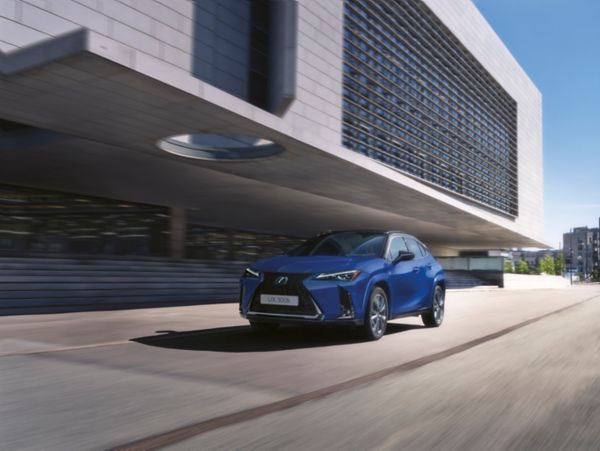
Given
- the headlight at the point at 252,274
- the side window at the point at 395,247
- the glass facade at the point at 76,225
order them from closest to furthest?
the headlight at the point at 252,274 → the side window at the point at 395,247 → the glass facade at the point at 76,225

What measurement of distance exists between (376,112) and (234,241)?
14224mm

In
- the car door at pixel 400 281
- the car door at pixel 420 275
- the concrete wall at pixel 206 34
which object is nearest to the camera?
the car door at pixel 400 281

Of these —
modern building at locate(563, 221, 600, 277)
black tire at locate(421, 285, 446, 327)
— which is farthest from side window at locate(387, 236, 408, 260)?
modern building at locate(563, 221, 600, 277)

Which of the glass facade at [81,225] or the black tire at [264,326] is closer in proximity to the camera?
the black tire at [264,326]

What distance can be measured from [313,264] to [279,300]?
603 mm

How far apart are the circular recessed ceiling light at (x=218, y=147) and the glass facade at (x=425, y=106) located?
19000mm

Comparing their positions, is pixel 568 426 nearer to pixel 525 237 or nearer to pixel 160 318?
pixel 160 318

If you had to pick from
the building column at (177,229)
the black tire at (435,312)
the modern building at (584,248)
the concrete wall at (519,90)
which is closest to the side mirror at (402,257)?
the black tire at (435,312)

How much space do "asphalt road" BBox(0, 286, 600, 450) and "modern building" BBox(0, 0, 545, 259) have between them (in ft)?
23.2

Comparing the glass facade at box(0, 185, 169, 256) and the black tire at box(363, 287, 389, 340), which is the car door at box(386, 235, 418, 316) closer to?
the black tire at box(363, 287, 389, 340)

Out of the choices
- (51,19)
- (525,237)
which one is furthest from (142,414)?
(525,237)

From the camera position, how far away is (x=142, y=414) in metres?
3.47

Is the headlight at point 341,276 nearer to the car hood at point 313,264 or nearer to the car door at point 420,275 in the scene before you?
the car hood at point 313,264

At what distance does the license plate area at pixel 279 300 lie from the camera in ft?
22.2
